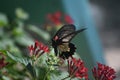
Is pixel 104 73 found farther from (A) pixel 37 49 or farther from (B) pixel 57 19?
(B) pixel 57 19

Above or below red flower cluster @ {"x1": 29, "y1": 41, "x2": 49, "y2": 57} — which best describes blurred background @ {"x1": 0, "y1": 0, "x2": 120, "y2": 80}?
above

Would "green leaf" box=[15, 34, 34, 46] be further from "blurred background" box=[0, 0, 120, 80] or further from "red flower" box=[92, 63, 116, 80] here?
"red flower" box=[92, 63, 116, 80]

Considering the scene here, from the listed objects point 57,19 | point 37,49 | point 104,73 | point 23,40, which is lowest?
point 104,73

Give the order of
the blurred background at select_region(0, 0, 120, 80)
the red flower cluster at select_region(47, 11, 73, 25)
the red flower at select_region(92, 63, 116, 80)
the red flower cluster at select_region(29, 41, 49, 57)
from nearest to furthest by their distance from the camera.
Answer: the red flower at select_region(92, 63, 116, 80) → the red flower cluster at select_region(29, 41, 49, 57) → the red flower cluster at select_region(47, 11, 73, 25) → the blurred background at select_region(0, 0, 120, 80)

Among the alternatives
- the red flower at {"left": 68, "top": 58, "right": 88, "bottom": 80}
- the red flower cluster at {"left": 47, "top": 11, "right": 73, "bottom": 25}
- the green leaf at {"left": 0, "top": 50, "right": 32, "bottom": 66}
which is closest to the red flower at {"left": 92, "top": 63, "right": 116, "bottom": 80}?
the red flower at {"left": 68, "top": 58, "right": 88, "bottom": 80}

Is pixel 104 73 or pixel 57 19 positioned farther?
pixel 57 19

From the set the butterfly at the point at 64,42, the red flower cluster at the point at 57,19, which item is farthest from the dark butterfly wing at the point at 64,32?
the red flower cluster at the point at 57,19

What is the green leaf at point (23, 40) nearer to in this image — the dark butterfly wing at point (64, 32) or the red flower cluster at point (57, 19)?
the red flower cluster at point (57, 19)

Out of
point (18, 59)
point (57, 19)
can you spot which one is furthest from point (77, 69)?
point (57, 19)

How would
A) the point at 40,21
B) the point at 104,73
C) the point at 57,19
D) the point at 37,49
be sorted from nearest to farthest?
1. the point at 104,73
2. the point at 37,49
3. the point at 57,19
4. the point at 40,21
